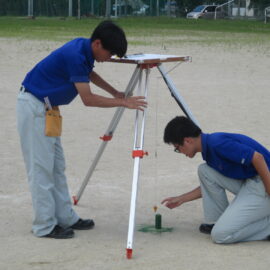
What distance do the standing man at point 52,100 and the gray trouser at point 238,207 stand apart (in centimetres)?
86

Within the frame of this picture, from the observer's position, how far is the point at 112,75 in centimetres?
1541

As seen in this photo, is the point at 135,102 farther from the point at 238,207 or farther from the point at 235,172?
the point at 238,207

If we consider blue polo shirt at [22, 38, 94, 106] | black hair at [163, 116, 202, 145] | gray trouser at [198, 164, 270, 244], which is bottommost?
gray trouser at [198, 164, 270, 244]

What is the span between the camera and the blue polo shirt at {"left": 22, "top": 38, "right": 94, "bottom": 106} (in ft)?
18.2

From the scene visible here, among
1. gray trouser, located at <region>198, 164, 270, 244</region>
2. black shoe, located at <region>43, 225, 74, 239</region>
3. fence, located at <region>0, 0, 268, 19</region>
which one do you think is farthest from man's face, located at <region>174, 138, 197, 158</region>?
fence, located at <region>0, 0, 268, 19</region>

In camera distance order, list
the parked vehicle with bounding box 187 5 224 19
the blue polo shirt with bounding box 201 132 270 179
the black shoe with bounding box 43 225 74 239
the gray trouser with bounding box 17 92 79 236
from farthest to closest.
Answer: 1. the parked vehicle with bounding box 187 5 224 19
2. the black shoe with bounding box 43 225 74 239
3. the gray trouser with bounding box 17 92 79 236
4. the blue polo shirt with bounding box 201 132 270 179

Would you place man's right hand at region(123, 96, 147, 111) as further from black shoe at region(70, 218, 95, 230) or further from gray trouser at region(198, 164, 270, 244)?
black shoe at region(70, 218, 95, 230)

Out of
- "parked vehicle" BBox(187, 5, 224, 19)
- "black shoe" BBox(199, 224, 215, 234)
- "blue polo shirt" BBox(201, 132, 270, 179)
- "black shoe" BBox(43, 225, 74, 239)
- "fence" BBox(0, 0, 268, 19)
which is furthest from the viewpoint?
"fence" BBox(0, 0, 268, 19)

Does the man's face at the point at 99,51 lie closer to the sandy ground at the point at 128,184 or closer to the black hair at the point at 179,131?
the black hair at the point at 179,131

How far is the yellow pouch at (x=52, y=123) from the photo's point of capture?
18.8 feet

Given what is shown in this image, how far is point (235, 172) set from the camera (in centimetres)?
584

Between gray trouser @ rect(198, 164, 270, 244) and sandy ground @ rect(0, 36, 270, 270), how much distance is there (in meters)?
0.08

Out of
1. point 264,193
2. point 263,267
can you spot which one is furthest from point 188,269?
point 264,193

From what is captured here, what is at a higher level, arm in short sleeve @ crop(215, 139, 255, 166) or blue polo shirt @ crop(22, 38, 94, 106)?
blue polo shirt @ crop(22, 38, 94, 106)
